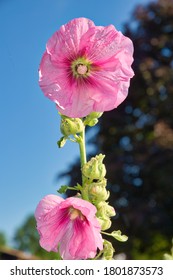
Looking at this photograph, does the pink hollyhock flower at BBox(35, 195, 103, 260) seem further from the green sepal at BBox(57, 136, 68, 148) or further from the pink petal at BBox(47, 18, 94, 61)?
the pink petal at BBox(47, 18, 94, 61)

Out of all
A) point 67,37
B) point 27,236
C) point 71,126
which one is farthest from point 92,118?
point 27,236

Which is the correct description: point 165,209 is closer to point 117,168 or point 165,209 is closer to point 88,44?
point 117,168

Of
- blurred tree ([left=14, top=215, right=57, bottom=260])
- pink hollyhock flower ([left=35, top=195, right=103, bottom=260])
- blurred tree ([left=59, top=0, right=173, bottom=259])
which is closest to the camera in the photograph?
pink hollyhock flower ([left=35, top=195, right=103, bottom=260])

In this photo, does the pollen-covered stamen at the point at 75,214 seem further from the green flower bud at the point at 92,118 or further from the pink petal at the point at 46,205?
the green flower bud at the point at 92,118

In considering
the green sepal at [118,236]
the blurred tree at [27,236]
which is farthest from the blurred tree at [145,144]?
the blurred tree at [27,236]

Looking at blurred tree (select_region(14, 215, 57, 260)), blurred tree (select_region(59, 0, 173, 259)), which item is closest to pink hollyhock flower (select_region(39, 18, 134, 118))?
blurred tree (select_region(59, 0, 173, 259))

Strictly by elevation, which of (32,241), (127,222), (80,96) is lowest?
(80,96)

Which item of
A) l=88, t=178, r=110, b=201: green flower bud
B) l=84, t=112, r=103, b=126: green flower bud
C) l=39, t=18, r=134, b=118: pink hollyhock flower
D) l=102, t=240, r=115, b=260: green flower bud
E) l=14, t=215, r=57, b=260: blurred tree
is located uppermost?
l=14, t=215, r=57, b=260: blurred tree
